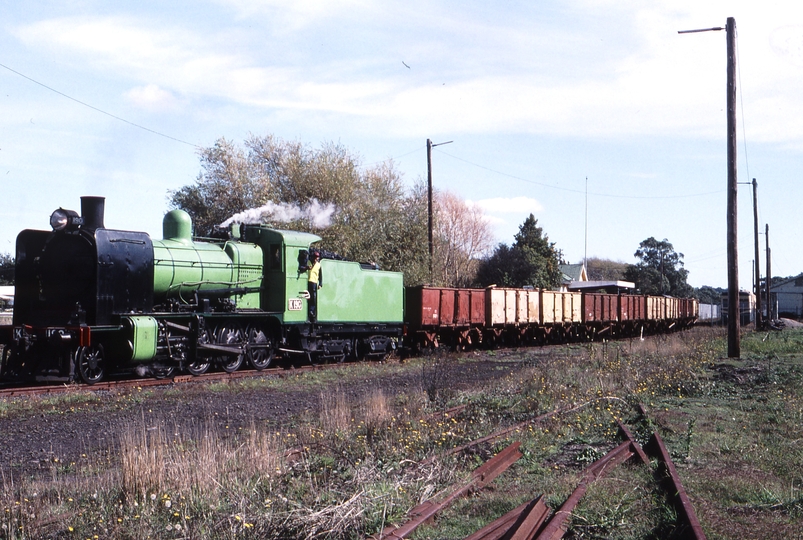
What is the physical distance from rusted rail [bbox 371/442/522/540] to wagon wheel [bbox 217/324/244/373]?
31.3ft

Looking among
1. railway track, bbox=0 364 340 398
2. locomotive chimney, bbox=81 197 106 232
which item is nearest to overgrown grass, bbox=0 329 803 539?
railway track, bbox=0 364 340 398

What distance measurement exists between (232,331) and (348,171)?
22000 millimetres

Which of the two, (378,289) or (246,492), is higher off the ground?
(378,289)

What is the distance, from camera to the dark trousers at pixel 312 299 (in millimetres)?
17562

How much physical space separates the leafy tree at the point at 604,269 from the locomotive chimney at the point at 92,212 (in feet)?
346

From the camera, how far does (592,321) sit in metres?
34.6

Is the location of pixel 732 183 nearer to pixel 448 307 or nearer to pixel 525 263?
pixel 448 307

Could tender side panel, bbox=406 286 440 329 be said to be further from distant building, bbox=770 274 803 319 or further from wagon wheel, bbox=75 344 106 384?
distant building, bbox=770 274 803 319

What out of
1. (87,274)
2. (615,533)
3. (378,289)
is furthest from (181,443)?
(378,289)

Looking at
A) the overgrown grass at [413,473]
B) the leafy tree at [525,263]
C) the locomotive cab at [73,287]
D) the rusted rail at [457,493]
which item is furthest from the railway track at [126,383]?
the leafy tree at [525,263]

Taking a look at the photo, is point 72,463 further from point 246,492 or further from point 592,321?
point 592,321

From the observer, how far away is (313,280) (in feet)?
57.4

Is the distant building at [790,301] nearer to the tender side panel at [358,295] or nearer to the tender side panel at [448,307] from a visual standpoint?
the tender side panel at [448,307]

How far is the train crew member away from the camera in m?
17.4
